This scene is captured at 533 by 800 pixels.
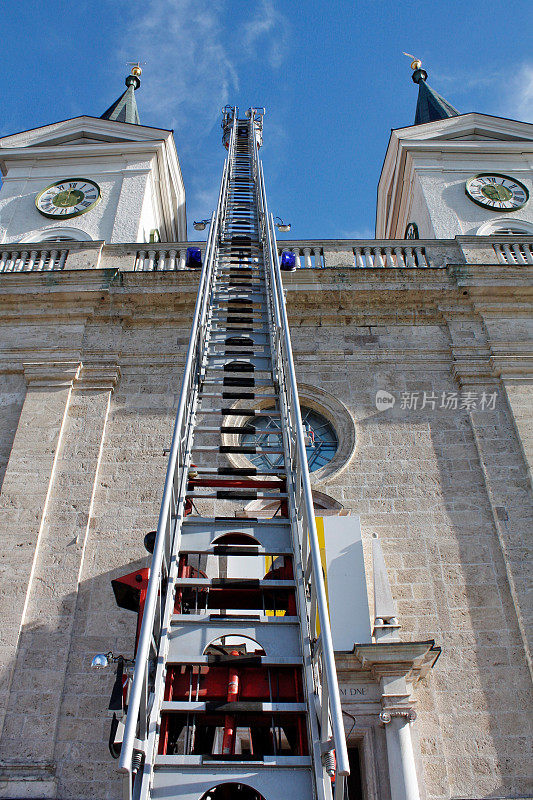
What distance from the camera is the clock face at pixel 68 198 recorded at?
15.3 metres

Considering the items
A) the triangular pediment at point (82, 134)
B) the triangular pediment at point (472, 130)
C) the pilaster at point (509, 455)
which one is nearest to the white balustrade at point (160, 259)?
the pilaster at point (509, 455)

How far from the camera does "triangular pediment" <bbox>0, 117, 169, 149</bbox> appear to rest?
56.4 feet

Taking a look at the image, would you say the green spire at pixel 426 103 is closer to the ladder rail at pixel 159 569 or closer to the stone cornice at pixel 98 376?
the stone cornice at pixel 98 376

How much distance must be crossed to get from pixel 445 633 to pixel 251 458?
3.63 meters

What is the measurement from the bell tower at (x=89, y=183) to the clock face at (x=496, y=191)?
738 centimetres

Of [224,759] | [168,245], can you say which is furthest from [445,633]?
[168,245]

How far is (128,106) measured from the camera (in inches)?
869

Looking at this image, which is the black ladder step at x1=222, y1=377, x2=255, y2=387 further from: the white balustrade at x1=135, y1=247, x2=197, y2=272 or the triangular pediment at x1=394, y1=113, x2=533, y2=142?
the triangular pediment at x1=394, y1=113, x2=533, y2=142

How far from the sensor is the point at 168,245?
1248 cm

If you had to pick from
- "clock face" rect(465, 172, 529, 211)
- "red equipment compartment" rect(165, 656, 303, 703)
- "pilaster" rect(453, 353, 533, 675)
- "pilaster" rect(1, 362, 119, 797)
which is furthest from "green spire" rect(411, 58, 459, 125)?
"red equipment compartment" rect(165, 656, 303, 703)

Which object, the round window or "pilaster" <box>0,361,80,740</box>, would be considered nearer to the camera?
"pilaster" <box>0,361,80,740</box>

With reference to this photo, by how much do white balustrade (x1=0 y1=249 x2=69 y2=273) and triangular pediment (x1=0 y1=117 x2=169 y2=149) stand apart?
565 cm

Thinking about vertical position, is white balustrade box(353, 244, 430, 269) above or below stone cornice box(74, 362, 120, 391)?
above

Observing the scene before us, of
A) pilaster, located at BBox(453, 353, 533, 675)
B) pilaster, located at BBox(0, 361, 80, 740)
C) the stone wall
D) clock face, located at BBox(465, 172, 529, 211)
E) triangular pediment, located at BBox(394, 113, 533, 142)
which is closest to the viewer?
the stone wall
